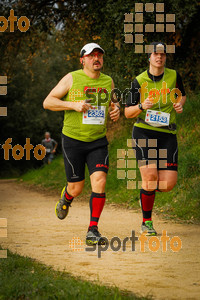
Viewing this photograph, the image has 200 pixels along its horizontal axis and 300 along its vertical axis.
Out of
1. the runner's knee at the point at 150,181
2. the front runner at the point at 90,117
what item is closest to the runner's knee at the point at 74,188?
the front runner at the point at 90,117

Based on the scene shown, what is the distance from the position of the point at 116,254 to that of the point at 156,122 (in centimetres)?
190

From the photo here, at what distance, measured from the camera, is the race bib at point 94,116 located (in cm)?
676

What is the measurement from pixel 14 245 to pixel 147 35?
8.06 metres

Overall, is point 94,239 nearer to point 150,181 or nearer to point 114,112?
point 150,181

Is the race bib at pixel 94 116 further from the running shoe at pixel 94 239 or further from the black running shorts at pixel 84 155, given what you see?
the running shoe at pixel 94 239

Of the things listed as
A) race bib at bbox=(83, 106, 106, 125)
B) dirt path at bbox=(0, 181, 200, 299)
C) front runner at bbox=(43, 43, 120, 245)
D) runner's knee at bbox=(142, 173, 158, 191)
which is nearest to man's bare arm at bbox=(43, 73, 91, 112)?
front runner at bbox=(43, 43, 120, 245)

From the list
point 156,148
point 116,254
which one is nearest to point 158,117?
point 156,148

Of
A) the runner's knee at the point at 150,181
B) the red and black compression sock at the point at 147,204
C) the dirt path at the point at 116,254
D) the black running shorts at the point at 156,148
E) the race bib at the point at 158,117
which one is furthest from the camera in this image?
the red and black compression sock at the point at 147,204

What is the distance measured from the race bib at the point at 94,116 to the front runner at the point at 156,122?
0.52 meters

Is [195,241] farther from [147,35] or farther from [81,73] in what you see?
[147,35]

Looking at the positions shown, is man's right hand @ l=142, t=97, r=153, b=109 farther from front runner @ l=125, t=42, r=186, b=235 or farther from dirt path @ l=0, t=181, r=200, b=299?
dirt path @ l=0, t=181, r=200, b=299

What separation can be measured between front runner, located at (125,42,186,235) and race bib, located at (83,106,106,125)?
0.52 metres

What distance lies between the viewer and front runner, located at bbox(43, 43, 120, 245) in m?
6.78

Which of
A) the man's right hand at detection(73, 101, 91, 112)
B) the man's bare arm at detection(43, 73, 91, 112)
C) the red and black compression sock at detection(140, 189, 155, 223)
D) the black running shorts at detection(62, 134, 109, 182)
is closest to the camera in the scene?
the man's right hand at detection(73, 101, 91, 112)
